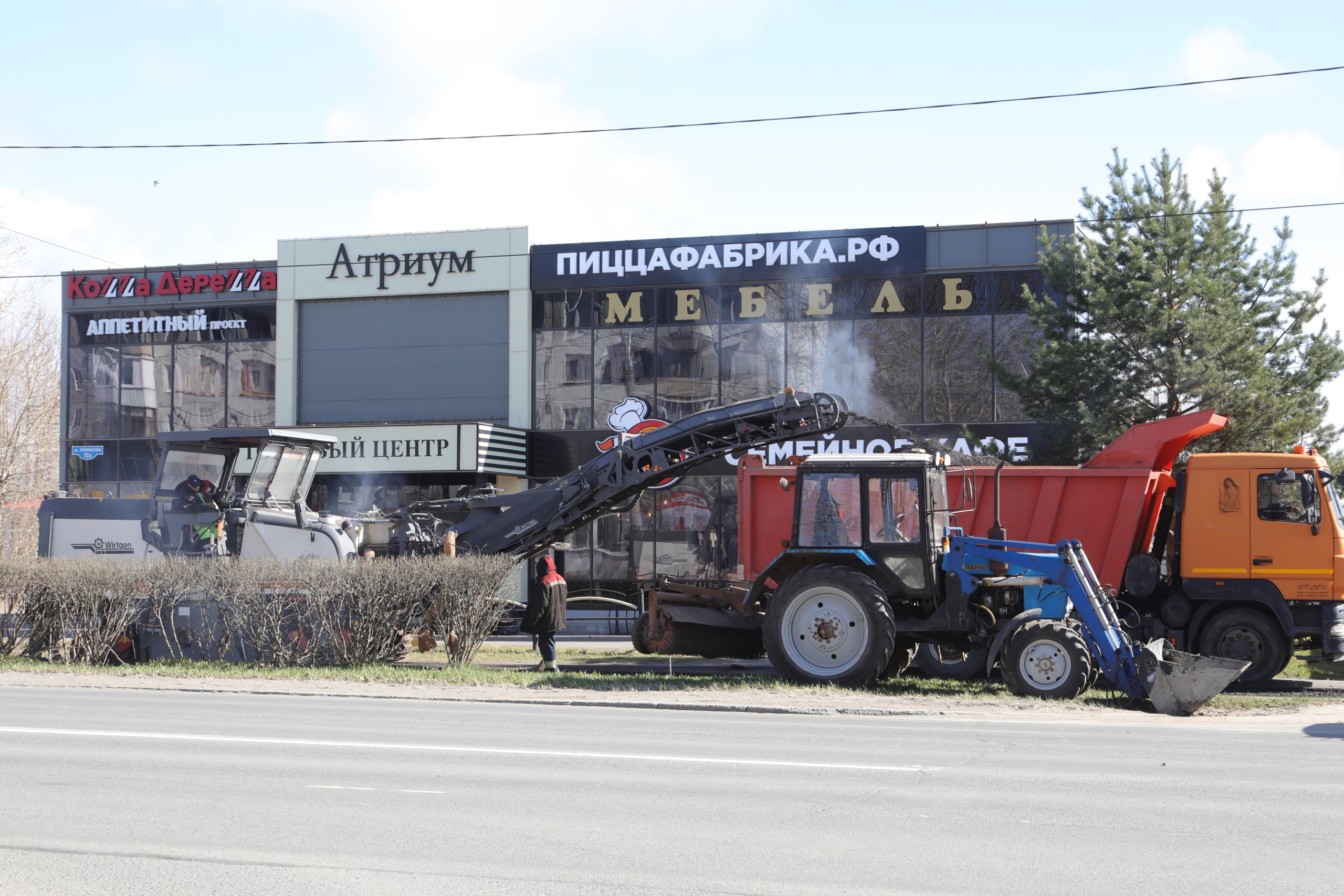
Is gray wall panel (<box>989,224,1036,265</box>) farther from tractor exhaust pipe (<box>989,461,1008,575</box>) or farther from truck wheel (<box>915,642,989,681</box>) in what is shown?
truck wheel (<box>915,642,989,681</box>)

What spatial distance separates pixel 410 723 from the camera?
442 inches

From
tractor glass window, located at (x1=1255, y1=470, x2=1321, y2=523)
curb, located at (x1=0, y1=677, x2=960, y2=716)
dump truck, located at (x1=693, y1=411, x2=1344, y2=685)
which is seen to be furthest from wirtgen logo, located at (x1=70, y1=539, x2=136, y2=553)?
tractor glass window, located at (x1=1255, y1=470, x2=1321, y2=523)

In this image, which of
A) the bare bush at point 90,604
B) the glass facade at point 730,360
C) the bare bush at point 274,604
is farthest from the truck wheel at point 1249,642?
the bare bush at point 90,604

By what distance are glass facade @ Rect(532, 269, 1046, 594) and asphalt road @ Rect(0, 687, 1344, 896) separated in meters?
17.7

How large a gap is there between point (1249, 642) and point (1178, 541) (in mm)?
1400

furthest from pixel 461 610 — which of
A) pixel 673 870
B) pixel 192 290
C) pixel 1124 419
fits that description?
pixel 192 290

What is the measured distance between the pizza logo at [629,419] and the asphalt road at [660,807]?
19517mm

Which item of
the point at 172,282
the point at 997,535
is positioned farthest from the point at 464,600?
the point at 172,282

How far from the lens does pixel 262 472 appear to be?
17.3 metres

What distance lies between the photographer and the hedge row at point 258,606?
15.7 meters

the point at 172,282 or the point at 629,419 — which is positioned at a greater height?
the point at 172,282

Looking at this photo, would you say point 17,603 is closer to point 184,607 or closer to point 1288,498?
point 184,607

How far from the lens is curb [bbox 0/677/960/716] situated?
1218 cm

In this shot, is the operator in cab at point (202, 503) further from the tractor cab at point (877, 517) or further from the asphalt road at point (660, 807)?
the tractor cab at point (877, 517)
